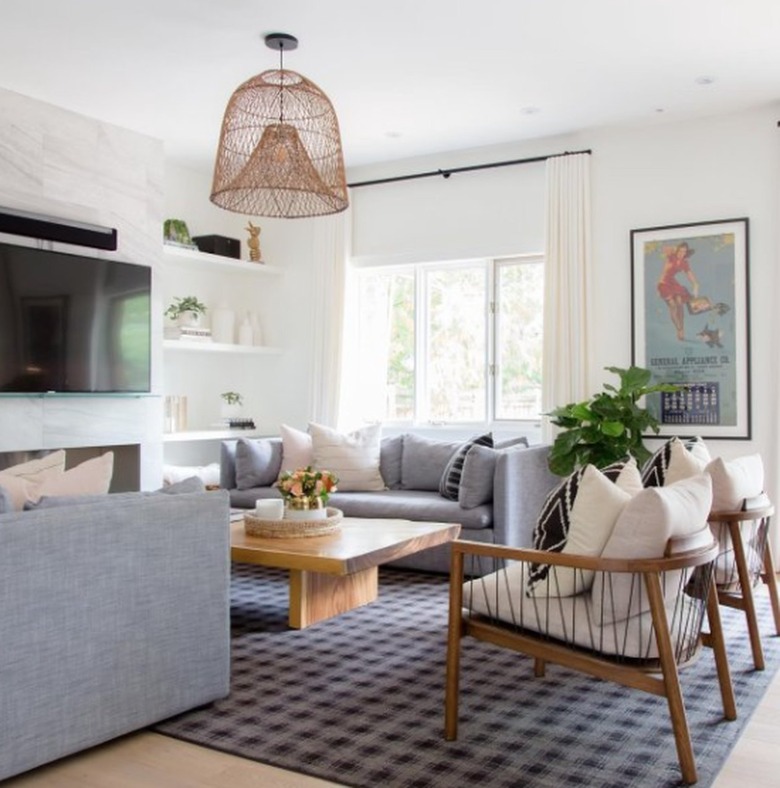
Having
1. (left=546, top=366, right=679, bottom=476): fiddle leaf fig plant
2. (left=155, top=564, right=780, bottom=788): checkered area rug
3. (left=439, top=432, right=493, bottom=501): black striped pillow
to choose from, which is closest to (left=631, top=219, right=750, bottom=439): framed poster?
(left=546, top=366, right=679, bottom=476): fiddle leaf fig plant

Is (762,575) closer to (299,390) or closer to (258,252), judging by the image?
(299,390)

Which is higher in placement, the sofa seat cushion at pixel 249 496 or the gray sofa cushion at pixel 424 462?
the gray sofa cushion at pixel 424 462

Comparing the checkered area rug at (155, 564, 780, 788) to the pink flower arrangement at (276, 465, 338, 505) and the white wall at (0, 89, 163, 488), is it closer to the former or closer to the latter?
the pink flower arrangement at (276, 465, 338, 505)

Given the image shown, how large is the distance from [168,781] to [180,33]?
3529mm

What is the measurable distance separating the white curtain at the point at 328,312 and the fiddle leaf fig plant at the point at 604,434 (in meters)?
2.10

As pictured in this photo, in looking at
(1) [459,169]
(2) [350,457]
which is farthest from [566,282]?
(2) [350,457]

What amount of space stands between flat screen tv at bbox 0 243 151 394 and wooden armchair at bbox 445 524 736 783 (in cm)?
326

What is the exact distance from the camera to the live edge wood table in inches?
142

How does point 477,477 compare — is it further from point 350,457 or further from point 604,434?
point 350,457

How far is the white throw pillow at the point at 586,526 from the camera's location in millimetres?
2457

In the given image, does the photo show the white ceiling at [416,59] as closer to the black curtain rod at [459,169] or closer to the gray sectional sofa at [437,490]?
the black curtain rod at [459,169]

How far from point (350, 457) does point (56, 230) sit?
228cm

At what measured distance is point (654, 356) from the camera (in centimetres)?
582

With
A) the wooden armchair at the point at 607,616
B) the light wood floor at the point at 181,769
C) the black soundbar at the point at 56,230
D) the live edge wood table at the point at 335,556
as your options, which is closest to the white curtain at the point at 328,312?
the black soundbar at the point at 56,230
